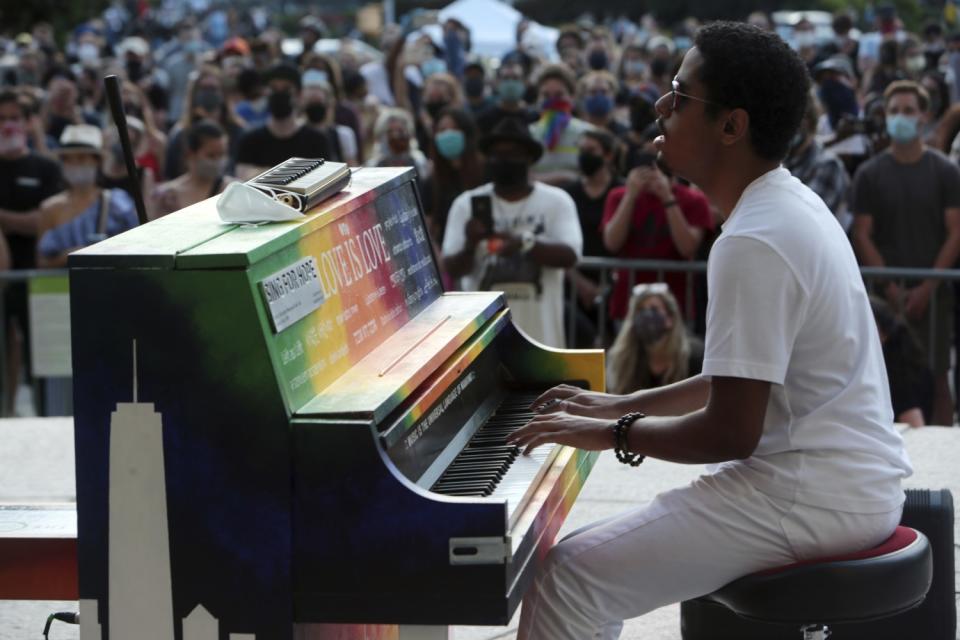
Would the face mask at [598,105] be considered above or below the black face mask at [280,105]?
below

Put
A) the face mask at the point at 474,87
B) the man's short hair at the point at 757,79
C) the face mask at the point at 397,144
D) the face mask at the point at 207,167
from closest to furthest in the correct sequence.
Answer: the man's short hair at the point at 757,79 → the face mask at the point at 207,167 → the face mask at the point at 397,144 → the face mask at the point at 474,87

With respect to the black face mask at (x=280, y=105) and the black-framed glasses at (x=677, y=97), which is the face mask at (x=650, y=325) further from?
the black-framed glasses at (x=677, y=97)

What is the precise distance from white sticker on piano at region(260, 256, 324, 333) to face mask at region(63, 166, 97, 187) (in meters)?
6.36

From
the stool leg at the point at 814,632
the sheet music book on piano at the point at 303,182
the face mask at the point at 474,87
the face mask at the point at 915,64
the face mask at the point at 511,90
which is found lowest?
the face mask at the point at 474,87

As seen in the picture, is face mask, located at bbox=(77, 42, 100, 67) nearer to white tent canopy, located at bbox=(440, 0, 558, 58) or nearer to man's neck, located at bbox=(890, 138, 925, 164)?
white tent canopy, located at bbox=(440, 0, 558, 58)

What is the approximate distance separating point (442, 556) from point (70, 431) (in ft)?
15.8

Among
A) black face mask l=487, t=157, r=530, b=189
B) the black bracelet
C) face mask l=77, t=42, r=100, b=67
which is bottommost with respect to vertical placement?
face mask l=77, t=42, r=100, b=67

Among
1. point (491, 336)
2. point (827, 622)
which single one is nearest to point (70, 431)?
point (491, 336)

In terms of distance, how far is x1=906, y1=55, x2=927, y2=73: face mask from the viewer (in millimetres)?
15806

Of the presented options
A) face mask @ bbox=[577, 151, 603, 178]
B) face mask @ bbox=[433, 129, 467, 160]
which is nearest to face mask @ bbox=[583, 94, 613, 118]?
face mask @ bbox=[433, 129, 467, 160]

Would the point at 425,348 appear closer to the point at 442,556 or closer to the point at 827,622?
the point at 442,556

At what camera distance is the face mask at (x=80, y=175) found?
9.40m

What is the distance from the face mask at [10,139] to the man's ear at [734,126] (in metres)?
7.58

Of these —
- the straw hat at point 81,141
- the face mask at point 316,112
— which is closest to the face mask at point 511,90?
the face mask at point 316,112
